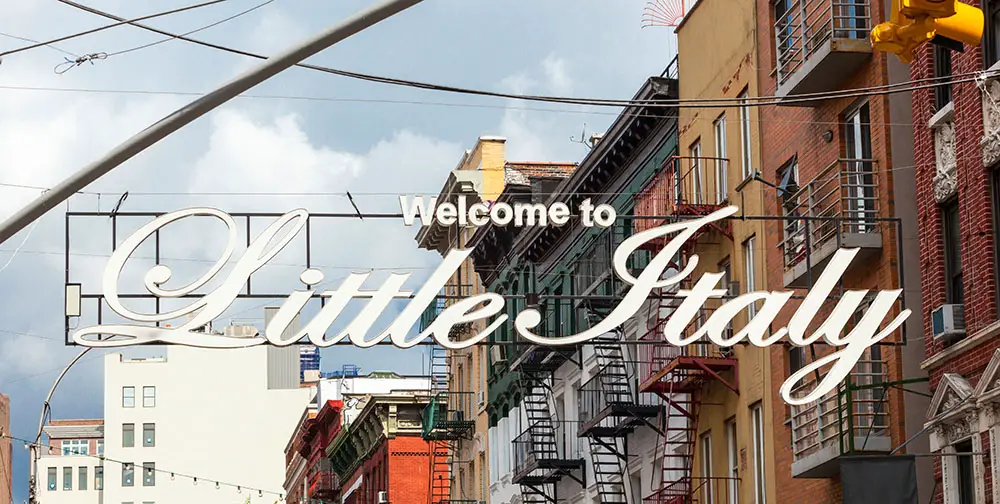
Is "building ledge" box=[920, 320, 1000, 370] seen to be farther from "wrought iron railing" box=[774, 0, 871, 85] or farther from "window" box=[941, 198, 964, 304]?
"wrought iron railing" box=[774, 0, 871, 85]

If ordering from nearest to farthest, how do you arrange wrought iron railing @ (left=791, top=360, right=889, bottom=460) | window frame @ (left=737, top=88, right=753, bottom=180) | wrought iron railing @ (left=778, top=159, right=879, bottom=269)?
wrought iron railing @ (left=791, top=360, right=889, bottom=460) < wrought iron railing @ (left=778, top=159, right=879, bottom=269) < window frame @ (left=737, top=88, right=753, bottom=180)

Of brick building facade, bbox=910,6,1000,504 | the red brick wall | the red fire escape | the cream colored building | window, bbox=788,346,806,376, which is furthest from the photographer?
the red fire escape

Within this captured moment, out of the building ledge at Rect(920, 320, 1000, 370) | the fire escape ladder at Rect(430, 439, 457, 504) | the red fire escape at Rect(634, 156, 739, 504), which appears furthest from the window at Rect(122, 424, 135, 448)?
the building ledge at Rect(920, 320, 1000, 370)

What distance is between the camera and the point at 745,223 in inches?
1551

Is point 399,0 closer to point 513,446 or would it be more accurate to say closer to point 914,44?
point 914,44

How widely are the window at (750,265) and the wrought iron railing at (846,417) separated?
5328 mm

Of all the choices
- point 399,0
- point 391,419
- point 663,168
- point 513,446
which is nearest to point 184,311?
point 399,0

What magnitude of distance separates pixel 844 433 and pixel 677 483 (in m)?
12.2

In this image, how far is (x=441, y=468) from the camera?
79.1 meters

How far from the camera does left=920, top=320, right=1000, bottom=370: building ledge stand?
88.6 feet

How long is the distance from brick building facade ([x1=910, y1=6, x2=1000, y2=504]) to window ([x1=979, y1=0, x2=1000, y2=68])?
0.05ft

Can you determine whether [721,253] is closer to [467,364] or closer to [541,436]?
[541,436]

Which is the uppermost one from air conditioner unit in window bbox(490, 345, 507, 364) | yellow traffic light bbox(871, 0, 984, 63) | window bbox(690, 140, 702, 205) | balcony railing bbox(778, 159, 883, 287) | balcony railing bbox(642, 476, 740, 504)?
window bbox(690, 140, 702, 205)

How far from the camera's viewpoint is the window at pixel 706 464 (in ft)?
135
